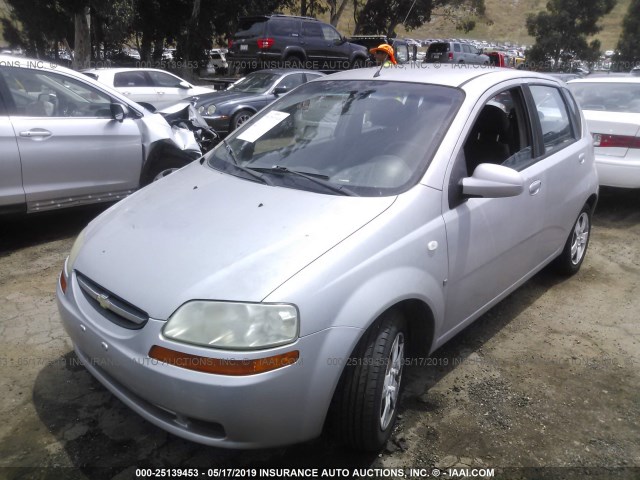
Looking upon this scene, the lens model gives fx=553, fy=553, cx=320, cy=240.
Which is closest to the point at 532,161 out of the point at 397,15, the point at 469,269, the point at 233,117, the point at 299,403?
the point at 469,269

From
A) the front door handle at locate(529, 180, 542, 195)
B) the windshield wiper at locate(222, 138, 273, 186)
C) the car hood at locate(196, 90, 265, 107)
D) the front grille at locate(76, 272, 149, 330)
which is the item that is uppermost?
the car hood at locate(196, 90, 265, 107)

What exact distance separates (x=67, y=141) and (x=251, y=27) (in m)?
13.4

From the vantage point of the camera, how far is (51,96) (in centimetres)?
496

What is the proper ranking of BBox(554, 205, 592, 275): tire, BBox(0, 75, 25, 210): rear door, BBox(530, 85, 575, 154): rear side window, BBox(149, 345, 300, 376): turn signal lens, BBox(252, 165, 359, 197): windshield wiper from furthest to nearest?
BBox(0, 75, 25, 210): rear door, BBox(554, 205, 592, 275): tire, BBox(530, 85, 575, 154): rear side window, BBox(252, 165, 359, 197): windshield wiper, BBox(149, 345, 300, 376): turn signal lens

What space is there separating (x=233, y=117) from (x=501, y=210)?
26.2 ft

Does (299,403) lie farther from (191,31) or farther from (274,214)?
(191,31)

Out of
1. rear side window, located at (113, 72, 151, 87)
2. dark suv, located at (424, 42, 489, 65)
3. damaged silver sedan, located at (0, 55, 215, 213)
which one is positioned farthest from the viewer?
dark suv, located at (424, 42, 489, 65)

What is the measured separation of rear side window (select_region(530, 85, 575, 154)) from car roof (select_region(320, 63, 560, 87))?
0.18 metres

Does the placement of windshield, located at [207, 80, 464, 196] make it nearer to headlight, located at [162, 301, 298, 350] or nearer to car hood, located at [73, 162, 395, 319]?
car hood, located at [73, 162, 395, 319]

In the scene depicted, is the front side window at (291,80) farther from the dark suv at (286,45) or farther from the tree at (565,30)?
the tree at (565,30)

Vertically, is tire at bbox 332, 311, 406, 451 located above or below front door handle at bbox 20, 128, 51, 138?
below

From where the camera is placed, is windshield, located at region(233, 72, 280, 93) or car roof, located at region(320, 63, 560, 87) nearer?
car roof, located at region(320, 63, 560, 87)

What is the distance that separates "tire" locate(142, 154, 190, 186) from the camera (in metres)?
5.64

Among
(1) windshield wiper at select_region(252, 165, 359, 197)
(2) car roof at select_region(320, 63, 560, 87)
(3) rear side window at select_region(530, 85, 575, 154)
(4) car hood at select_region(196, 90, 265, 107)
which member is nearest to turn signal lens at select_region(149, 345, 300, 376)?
(1) windshield wiper at select_region(252, 165, 359, 197)
